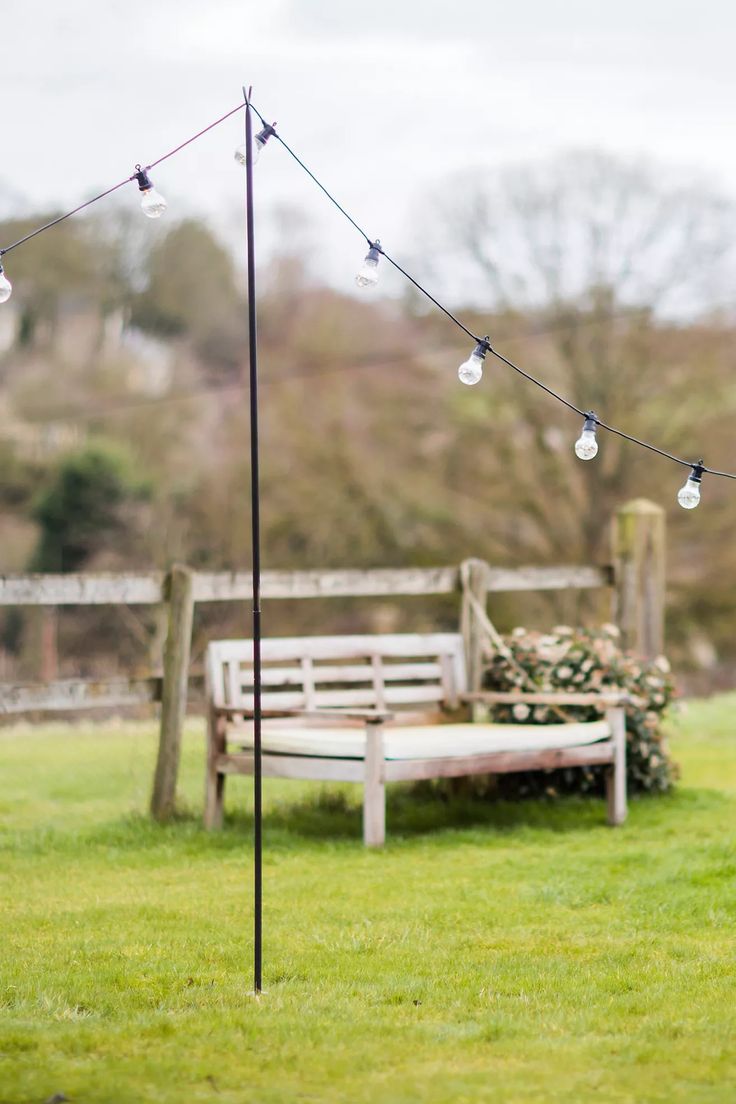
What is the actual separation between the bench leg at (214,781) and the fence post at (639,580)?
2794 millimetres

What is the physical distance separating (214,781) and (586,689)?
6.62ft

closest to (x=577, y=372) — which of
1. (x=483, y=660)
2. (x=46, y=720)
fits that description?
(x=46, y=720)

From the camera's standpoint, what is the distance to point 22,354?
72.5 ft

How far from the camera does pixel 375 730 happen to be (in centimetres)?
609

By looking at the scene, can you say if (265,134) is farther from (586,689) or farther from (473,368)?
(586,689)

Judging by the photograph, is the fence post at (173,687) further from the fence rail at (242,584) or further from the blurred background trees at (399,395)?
the blurred background trees at (399,395)

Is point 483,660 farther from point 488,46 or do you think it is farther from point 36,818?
point 488,46

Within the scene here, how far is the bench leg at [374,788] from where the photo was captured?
6.06 meters

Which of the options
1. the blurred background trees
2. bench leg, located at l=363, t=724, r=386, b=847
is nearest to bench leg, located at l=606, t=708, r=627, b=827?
bench leg, located at l=363, t=724, r=386, b=847

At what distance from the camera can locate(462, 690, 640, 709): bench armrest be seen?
22.5 feet

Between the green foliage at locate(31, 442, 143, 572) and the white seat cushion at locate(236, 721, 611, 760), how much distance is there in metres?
14.4

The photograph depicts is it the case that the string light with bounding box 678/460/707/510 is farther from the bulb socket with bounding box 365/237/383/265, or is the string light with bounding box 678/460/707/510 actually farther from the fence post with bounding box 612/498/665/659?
the fence post with bounding box 612/498/665/659

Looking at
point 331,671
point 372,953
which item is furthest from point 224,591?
point 372,953

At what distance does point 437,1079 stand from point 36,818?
14.5ft
